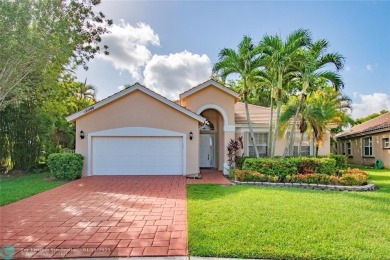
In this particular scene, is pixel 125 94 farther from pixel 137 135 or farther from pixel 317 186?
pixel 317 186

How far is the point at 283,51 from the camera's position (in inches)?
540

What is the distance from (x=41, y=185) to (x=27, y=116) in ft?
23.9

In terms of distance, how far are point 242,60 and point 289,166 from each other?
6331 mm

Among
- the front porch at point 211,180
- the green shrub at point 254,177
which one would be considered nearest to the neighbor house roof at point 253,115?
the front porch at point 211,180

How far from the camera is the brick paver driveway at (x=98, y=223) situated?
4906 mm

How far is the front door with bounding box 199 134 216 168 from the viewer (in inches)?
763

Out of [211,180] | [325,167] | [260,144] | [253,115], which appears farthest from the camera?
[253,115]

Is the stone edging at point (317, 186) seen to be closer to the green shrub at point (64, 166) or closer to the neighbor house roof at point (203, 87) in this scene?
the neighbor house roof at point (203, 87)

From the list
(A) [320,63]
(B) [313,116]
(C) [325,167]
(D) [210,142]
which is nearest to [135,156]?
(D) [210,142]

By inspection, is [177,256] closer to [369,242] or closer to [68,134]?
[369,242]

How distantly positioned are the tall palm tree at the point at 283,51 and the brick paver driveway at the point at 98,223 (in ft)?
28.0

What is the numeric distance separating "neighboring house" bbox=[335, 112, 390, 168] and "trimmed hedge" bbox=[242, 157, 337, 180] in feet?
33.8

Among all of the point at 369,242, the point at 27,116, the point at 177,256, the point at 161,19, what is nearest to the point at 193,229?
the point at 177,256

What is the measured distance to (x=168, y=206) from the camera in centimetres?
798
